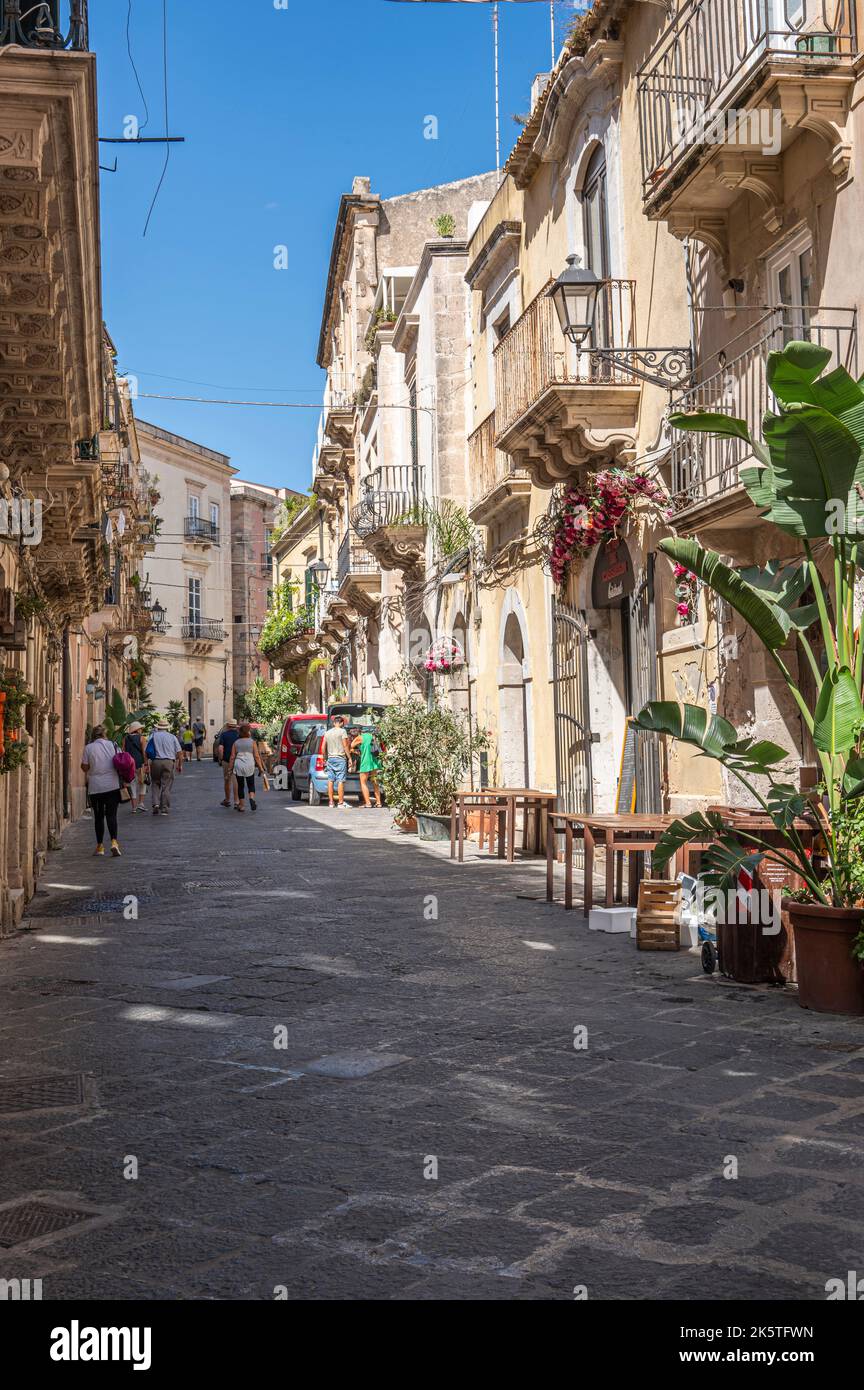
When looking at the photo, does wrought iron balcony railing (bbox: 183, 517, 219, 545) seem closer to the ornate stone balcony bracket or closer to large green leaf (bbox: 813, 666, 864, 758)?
the ornate stone balcony bracket

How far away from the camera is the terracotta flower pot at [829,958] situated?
6.70 metres

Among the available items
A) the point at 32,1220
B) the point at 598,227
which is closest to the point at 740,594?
the point at 32,1220

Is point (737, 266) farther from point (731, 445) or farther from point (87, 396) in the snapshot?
point (87, 396)

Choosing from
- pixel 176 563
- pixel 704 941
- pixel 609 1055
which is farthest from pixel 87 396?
pixel 176 563

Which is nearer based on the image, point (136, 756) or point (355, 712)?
point (136, 756)

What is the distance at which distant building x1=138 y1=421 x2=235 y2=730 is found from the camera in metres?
62.6

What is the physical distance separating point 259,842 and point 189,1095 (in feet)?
42.9

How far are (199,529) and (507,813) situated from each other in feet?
163

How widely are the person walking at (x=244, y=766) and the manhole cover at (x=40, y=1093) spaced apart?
65.7ft

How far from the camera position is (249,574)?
7594 cm

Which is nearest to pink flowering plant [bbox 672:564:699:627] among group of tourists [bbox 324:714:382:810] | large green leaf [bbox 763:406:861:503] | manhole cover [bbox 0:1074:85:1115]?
large green leaf [bbox 763:406:861:503]

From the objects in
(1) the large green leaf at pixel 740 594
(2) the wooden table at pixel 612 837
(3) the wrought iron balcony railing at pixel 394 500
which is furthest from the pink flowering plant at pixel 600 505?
(3) the wrought iron balcony railing at pixel 394 500

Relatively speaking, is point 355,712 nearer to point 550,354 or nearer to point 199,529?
point 550,354

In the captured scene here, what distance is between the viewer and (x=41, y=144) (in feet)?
20.1
